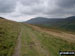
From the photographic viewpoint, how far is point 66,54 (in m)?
18.1

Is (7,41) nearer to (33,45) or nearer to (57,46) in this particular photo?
(33,45)

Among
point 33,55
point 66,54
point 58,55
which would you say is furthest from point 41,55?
point 66,54

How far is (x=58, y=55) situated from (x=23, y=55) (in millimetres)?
4675

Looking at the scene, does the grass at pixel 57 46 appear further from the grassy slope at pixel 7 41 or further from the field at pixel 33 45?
the grassy slope at pixel 7 41

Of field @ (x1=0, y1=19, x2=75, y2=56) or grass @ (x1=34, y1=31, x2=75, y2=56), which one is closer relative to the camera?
field @ (x1=0, y1=19, x2=75, y2=56)

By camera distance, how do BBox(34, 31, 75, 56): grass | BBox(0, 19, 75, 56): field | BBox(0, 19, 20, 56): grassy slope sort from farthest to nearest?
1. BBox(34, 31, 75, 56): grass
2. BBox(0, 19, 20, 56): grassy slope
3. BBox(0, 19, 75, 56): field

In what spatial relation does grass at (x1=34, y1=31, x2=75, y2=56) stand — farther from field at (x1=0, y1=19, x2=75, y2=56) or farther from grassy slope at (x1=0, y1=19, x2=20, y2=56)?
grassy slope at (x1=0, y1=19, x2=20, y2=56)

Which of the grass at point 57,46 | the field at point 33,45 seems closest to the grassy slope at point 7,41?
the field at point 33,45

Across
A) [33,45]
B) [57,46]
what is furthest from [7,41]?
[57,46]

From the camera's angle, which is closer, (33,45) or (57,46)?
(57,46)

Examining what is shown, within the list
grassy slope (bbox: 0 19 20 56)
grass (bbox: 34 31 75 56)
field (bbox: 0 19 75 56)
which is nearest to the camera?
field (bbox: 0 19 75 56)

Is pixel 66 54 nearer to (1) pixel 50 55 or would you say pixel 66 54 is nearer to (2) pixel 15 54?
(1) pixel 50 55

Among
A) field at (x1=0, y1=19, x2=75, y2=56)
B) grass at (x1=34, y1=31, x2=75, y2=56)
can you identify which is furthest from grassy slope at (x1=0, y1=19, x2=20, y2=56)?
grass at (x1=34, y1=31, x2=75, y2=56)

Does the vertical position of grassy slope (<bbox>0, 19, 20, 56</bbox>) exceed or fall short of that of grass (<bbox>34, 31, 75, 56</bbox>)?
it exceeds it
